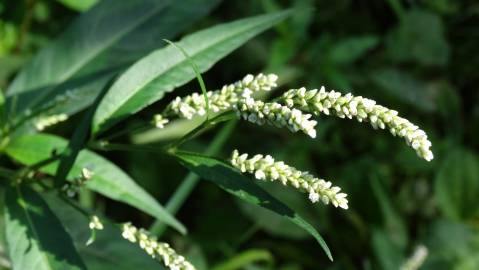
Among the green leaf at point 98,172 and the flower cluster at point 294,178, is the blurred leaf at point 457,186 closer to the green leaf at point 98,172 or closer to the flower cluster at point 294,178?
the green leaf at point 98,172

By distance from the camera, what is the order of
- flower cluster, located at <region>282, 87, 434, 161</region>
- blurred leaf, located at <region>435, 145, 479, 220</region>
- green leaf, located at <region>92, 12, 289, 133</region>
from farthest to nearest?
blurred leaf, located at <region>435, 145, 479, 220</region> < green leaf, located at <region>92, 12, 289, 133</region> < flower cluster, located at <region>282, 87, 434, 161</region>

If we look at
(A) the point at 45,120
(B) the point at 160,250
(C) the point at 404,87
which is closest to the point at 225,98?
(B) the point at 160,250

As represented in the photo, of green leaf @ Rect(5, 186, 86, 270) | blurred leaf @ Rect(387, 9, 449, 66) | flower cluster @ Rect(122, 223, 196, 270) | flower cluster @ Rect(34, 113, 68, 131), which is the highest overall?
blurred leaf @ Rect(387, 9, 449, 66)

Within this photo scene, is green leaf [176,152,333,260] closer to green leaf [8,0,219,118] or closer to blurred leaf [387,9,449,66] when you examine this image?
green leaf [8,0,219,118]

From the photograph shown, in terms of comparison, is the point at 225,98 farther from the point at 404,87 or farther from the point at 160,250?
the point at 404,87

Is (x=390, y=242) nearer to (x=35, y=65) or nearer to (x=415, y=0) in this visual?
(x=415, y=0)

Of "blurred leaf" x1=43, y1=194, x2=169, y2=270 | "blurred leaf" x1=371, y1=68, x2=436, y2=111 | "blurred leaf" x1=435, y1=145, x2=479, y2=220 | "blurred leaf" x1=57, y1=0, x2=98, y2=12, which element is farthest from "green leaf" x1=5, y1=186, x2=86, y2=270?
"blurred leaf" x1=435, y1=145, x2=479, y2=220

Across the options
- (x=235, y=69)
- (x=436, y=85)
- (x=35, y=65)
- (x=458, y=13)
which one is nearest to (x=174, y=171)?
(x=235, y=69)

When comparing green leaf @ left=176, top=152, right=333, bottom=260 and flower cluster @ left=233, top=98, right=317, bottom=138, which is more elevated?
flower cluster @ left=233, top=98, right=317, bottom=138
